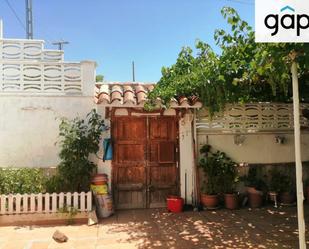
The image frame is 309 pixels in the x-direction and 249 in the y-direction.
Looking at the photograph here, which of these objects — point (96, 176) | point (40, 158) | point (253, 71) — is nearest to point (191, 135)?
point (96, 176)

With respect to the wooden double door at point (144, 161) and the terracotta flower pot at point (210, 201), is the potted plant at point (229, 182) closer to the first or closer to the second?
the terracotta flower pot at point (210, 201)

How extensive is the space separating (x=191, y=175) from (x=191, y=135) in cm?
104

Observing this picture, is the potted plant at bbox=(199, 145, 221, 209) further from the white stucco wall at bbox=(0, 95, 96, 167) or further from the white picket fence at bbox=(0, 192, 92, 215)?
the white stucco wall at bbox=(0, 95, 96, 167)

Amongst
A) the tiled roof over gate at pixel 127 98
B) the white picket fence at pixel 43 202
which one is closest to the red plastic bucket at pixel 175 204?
the white picket fence at pixel 43 202

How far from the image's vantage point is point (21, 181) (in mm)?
7789

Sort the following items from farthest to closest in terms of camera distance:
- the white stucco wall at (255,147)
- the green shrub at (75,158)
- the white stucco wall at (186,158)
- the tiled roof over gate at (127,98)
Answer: the white stucco wall at (255,147) → the white stucco wall at (186,158) → the tiled roof over gate at (127,98) → the green shrub at (75,158)

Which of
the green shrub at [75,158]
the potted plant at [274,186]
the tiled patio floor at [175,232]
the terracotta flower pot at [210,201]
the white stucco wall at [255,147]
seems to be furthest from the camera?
the white stucco wall at [255,147]

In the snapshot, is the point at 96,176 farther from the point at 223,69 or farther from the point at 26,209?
the point at 223,69

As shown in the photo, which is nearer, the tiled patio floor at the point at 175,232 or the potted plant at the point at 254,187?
the tiled patio floor at the point at 175,232

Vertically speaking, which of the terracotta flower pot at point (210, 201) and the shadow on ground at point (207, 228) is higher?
the terracotta flower pot at point (210, 201)

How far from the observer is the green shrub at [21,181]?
765cm

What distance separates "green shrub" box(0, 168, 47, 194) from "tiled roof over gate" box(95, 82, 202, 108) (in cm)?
226

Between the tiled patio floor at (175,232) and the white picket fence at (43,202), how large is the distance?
50 centimetres

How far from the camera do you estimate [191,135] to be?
29.6 ft
